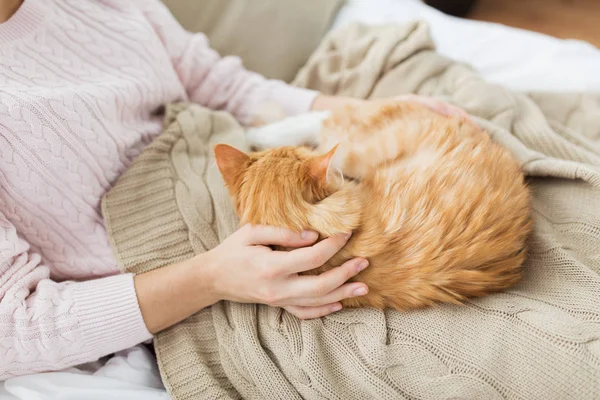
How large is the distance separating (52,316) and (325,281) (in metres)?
0.62

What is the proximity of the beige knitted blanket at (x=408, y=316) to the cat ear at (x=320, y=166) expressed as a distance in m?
0.28

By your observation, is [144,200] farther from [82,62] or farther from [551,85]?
[551,85]

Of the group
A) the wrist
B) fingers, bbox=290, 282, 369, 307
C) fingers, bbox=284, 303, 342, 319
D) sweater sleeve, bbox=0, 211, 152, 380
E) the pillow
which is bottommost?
sweater sleeve, bbox=0, 211, 152, 380

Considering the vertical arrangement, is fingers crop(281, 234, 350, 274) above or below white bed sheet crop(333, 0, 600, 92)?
below

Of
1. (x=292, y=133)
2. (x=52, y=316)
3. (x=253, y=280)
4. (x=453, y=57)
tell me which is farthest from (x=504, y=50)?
(x=52, y=316)

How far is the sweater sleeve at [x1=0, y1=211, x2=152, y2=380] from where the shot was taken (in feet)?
3.33

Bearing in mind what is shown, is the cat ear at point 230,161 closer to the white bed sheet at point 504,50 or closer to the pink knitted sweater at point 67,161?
the pink knitted sweater at point 67,161

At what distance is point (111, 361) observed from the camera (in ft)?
3.91

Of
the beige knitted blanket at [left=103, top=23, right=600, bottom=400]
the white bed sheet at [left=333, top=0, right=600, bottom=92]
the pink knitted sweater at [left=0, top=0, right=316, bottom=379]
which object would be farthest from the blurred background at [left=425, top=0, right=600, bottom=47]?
the pink knitted sweater at [left=0, top=0, right=316, bottom=379]

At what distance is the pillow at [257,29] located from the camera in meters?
1.82

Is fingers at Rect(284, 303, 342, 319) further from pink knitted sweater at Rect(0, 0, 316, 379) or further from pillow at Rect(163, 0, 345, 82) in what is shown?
pillow at Rect(163, 0, 345, 82)

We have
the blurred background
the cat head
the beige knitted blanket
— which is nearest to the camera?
the beige knitted blanket

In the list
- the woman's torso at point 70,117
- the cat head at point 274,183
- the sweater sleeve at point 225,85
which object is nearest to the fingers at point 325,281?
the cat head at point 274,183

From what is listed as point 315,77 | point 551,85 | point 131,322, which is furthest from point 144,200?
point 551,85
